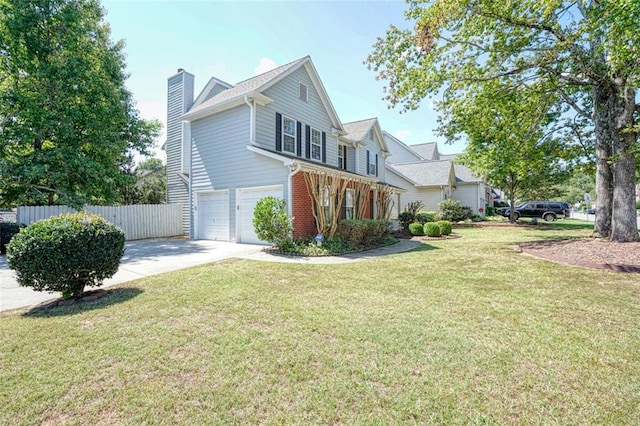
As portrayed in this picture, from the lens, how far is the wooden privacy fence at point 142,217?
1375cm

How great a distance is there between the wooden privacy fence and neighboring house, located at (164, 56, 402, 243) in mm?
779

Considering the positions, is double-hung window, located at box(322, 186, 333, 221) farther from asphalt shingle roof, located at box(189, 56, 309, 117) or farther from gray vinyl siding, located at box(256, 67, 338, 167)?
asphalt shingle roof, located at box(189, 56, 309, 117)

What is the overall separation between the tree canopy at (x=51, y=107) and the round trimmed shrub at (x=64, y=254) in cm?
956

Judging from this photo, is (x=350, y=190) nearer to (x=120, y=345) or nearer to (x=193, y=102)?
(x=193, y=102)

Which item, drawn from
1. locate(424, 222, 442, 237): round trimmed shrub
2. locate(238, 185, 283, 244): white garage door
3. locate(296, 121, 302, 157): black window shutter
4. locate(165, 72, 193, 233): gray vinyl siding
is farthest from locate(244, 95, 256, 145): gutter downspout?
locate(424, 222, 442, 237): round trimmed shrub

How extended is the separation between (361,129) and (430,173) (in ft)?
37.3

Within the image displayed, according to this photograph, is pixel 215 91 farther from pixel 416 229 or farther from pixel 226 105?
pixel 416 229

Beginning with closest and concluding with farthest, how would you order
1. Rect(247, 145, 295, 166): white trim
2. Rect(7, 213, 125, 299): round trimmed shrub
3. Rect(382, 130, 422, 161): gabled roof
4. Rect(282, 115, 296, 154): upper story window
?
Rect(7, 213, 125, 299): round trimmed shrub
Rect(247, 145, 295, 166): white trim
Rect(282, 115, 296, 154): upper story window
Rect(382, 130, 422, 161): gabled roof

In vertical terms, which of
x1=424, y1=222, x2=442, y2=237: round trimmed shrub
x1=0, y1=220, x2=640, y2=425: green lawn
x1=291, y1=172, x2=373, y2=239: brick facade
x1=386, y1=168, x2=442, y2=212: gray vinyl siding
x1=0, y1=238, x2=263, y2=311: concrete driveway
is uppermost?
x1=386, y1=168, x2=442, y2=212: gray vinyl siding

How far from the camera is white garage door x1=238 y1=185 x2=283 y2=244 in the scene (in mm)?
12141

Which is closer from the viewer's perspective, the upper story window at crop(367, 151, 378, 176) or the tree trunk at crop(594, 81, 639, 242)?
the tree trunk at crop(594, 81, 639, 242)

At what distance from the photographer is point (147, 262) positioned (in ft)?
28.5

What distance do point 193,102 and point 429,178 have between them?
68.1 ft

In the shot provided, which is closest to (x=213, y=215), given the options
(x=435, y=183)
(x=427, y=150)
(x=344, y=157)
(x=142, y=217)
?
(x=142, y=217)
